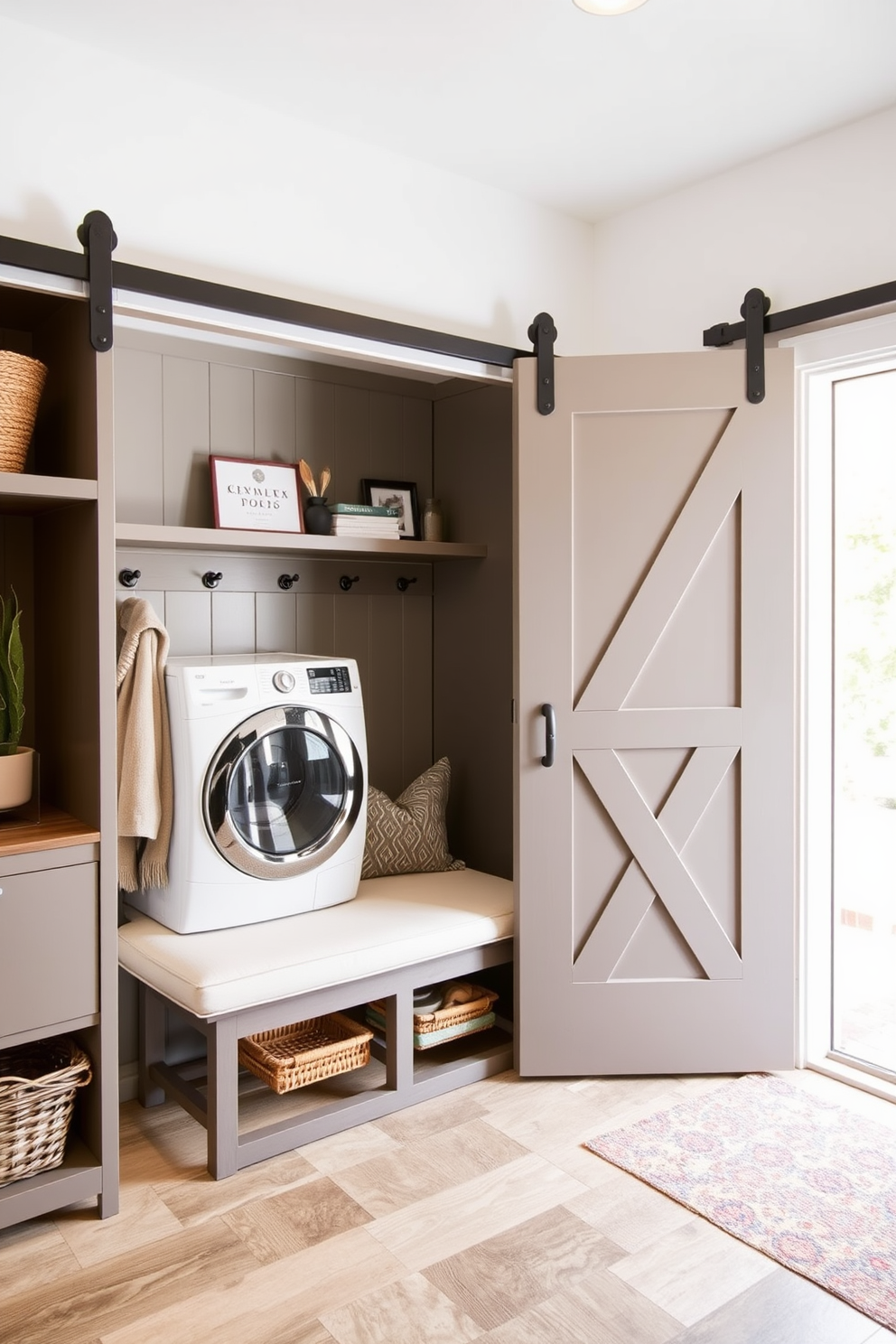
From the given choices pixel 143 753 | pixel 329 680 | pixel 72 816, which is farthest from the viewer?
pixel 329 680

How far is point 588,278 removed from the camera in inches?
139

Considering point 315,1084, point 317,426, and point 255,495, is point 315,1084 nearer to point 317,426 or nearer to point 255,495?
point 255,495

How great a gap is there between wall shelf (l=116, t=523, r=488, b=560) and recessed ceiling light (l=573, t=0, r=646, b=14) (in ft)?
4.77

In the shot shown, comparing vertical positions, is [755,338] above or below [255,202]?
below

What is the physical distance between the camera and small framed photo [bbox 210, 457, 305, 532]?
2.93 metres

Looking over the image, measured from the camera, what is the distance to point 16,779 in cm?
226

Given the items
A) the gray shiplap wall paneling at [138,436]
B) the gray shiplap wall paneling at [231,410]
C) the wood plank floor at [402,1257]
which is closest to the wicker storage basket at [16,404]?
the gray shiplap wall paneling at [138,436]

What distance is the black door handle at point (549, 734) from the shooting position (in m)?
2.84

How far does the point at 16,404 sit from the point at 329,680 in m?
1.11

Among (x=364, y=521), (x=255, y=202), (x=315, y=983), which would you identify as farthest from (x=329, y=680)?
(x=255, y=202)

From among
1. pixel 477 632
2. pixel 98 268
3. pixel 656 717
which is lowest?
pixel 656 717

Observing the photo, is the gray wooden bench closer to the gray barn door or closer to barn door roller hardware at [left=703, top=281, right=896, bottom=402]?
the gray barn door

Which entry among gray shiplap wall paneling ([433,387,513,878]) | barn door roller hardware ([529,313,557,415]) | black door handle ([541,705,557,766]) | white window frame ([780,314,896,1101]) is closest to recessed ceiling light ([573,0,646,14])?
barn door roller hardware ([529,313,557,415])

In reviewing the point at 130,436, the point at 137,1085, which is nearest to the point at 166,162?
the point at 130,436
